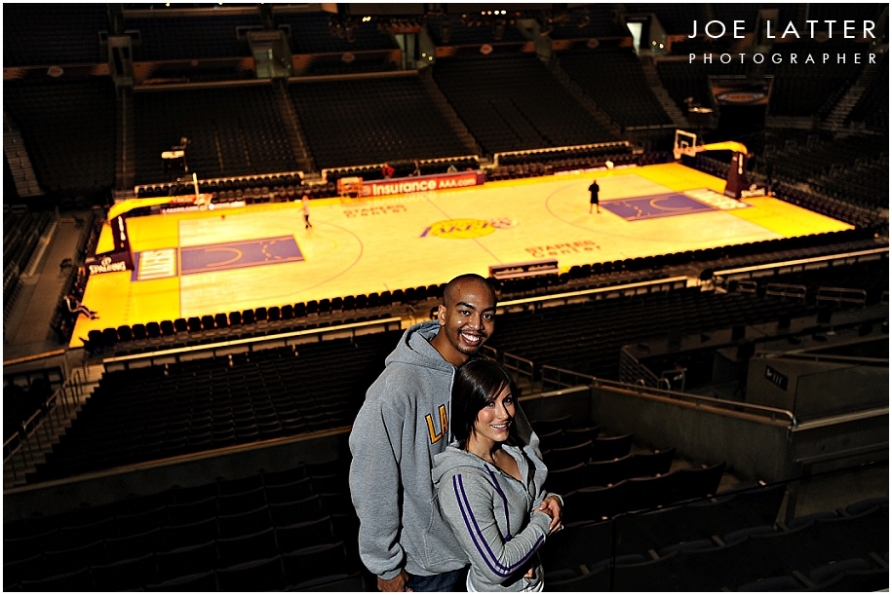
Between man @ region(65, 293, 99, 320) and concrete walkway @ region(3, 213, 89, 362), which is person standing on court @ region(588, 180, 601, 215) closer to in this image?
man @ region(65, 293, 99, 320)

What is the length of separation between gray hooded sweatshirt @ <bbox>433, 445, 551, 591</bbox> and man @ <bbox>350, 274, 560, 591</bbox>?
0.48 feet

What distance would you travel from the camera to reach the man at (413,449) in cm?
378

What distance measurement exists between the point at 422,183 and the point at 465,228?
6.51m

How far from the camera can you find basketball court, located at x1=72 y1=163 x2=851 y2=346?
70.7 ft

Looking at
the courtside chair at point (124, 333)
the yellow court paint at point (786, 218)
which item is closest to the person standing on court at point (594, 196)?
the yellow court paint at point (786, 218)

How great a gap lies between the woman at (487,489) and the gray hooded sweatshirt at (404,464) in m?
0.13

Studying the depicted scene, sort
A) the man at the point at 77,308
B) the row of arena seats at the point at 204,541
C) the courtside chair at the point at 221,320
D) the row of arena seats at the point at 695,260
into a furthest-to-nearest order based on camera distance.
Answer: the row of arena seats at the point at 695,260 < the man at the point at 77,308 < the courtside chair at the point at 221,320 < the row of arena seats at the point at 204,541

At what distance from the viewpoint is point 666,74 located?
45.4m

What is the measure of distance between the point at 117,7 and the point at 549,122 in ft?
81.0

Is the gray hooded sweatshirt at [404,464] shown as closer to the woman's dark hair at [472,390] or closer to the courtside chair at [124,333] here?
the woman's dark hair at [472,390]

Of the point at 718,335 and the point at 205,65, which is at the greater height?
the point at 205,65

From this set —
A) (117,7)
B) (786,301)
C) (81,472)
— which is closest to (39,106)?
(117,7)

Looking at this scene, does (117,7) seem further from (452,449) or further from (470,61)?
(452,449)

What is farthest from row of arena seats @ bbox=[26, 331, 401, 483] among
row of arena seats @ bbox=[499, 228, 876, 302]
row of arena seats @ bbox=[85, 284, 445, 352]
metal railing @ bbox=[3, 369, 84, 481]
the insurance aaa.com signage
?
the insurance aaa.com signage
